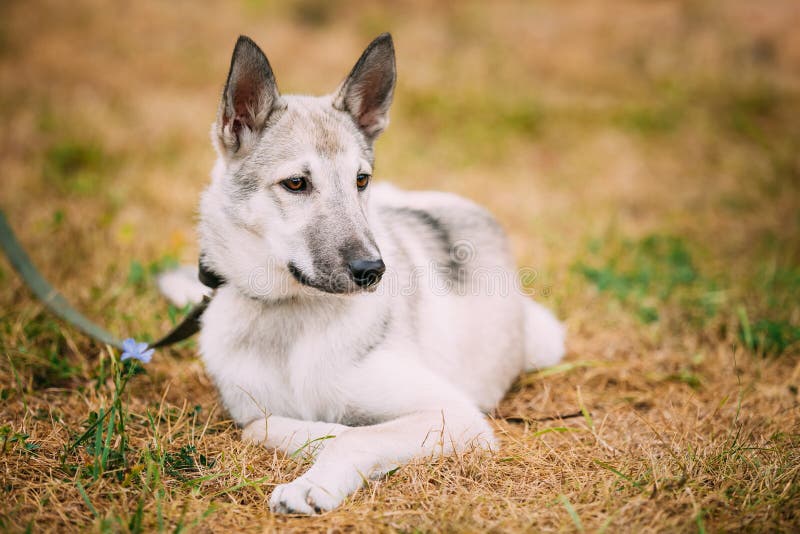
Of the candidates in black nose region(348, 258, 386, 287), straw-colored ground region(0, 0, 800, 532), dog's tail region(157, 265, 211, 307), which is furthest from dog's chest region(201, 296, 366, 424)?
dog's tail region(157, 265, 211, 307)

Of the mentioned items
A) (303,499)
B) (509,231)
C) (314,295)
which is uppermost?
(314,295)

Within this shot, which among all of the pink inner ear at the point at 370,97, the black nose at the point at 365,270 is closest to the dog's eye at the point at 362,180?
the pink inner ear at the point at 370,97

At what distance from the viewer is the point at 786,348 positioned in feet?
13.2

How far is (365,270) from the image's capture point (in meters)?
2.59

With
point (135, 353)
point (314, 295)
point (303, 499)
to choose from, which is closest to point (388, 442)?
point (303, 499)

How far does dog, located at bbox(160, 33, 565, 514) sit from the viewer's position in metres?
2.71

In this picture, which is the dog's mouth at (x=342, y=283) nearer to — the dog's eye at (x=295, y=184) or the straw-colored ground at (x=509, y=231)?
the dog's eye at (x=295, y=184)

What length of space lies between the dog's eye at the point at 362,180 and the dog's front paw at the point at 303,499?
1499 millimetres

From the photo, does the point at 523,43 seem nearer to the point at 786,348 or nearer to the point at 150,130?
the point at 150,130

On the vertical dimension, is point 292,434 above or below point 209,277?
below

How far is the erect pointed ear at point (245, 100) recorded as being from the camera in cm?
283

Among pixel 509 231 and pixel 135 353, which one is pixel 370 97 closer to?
pixel 135 353

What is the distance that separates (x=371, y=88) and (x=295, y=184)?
2.76ft

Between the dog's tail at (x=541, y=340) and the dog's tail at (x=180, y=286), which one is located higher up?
the dog's tail at (x=180, y=286)
